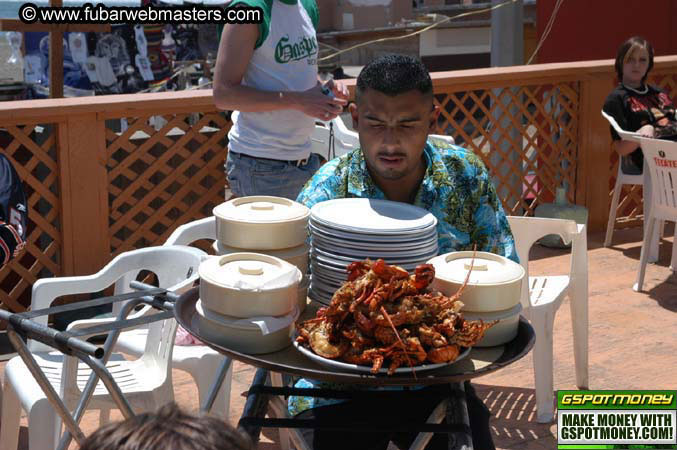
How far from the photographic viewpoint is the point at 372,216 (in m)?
2.32

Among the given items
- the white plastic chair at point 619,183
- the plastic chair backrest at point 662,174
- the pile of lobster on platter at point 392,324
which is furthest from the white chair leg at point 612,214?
the pile of lobster on platter at point 392,324

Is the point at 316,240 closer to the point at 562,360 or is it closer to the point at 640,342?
the point at 562,360

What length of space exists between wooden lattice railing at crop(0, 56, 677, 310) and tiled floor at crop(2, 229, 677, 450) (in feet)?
3.01

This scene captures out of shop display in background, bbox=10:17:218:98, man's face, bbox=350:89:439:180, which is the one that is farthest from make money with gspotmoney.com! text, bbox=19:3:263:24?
shop display in background, bbox=10:17:218:98

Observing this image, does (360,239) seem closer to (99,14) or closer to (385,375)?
(385,375)

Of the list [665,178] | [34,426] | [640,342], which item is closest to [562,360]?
[640,342]

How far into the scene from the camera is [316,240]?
2.31m

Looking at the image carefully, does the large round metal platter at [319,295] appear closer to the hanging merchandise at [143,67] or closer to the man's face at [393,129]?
the man's face at [393,129]

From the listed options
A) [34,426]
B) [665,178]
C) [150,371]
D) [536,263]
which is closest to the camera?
[34,426]

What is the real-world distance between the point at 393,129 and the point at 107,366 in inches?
58.1

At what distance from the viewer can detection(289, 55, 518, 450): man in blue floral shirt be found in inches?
94.2

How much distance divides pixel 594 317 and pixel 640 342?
427mm

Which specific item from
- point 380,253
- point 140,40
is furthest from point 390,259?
point 140,40

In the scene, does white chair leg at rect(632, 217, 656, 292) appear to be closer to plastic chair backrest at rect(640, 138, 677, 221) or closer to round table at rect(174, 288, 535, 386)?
plastic chair backrest at rect(640, 138, 677, 221)
